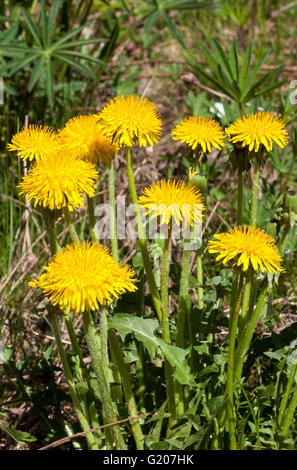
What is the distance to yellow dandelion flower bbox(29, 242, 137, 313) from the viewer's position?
131cm

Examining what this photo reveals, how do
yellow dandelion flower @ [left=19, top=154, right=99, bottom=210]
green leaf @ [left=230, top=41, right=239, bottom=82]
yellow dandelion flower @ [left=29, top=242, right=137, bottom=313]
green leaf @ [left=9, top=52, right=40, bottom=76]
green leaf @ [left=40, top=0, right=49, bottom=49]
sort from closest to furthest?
yellow dandelion flower @ [left=29, top=242, right=137, bottom=313]
yellow dandelion flower @ [left=19, top=154, right=99, bottom=210]
green leaf @ [left=230, top=41, right=239, bottom=82]
green leaf @ [left=9, top=52, right=40, bottom=76]
green leaf @ [left=40, top=0, right=49, bottom=49]

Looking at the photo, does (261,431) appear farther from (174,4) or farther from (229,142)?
(174,4)

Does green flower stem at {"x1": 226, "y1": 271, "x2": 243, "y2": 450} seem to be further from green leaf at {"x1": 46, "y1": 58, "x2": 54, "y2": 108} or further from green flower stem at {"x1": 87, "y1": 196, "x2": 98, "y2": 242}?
green leaf at {"x1": 46, "y1": 58, "x2": 54, "y2": 108}

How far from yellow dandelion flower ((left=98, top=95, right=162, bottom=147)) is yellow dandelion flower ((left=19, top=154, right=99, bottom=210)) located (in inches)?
5.8

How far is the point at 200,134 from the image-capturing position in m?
1.61

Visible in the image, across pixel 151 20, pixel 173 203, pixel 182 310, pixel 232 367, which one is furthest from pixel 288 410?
pixel 151 20

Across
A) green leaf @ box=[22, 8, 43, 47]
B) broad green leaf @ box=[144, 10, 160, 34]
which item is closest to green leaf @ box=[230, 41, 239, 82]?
broad green leaf @ box=[144, 10, 160, 34]

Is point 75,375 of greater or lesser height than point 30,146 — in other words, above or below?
below

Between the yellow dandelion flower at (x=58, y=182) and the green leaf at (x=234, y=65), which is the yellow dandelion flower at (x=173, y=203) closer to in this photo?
the yellow dandelion flower at (x=58, y=182)

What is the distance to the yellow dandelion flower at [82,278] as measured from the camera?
4.29ft

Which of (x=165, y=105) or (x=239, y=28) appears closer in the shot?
(x=165, y=105)

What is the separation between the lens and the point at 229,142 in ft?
5.49
